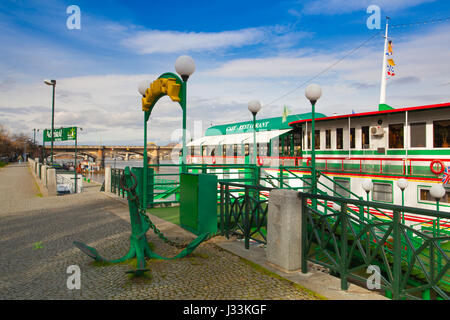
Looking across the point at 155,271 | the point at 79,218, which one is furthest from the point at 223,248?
the point at 79,218

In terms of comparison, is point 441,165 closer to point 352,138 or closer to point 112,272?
point 352,138

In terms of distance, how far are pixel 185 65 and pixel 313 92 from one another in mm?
4214

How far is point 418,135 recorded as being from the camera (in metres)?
12.8

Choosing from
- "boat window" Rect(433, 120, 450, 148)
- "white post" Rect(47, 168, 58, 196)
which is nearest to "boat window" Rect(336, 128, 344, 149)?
"boat window" Rect(433, 120, 450, 148)

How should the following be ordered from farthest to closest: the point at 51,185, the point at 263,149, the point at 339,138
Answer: the point at 263,149 → the point at 51,185 → the point at 339,138

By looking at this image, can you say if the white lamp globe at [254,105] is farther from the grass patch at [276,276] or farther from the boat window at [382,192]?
the grass patch at [276,276]

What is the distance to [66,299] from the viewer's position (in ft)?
13.7

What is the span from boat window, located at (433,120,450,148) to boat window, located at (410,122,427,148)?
39 centimetres

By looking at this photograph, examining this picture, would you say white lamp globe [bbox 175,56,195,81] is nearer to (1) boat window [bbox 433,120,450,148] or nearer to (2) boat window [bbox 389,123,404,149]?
(2) boat window [bbox 389,123,404,149]

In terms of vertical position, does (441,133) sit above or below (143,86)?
below

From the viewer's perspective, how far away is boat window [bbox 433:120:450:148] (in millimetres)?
11952

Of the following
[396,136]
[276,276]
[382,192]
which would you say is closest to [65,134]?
[382,192]

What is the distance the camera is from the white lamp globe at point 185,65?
859 cm
